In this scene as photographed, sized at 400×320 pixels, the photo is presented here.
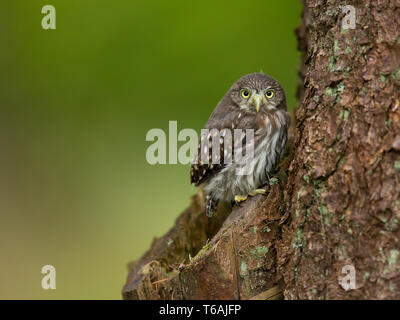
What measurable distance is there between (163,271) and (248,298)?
957 millimetres

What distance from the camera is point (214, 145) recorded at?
13.8ft

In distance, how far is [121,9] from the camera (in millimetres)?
6484

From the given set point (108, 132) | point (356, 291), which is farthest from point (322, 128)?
point (108, 132)

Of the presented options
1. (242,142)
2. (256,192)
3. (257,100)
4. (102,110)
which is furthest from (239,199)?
(102,110)

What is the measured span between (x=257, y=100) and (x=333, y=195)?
1605mm

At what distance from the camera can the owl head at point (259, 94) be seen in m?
4.34

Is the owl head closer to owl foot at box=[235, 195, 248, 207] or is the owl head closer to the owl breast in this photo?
the owl breast

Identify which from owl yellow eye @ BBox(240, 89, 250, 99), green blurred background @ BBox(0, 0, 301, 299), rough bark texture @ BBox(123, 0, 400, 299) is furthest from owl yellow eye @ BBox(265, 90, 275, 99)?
green blurred background @ BBox(0, 0, 301, 299)

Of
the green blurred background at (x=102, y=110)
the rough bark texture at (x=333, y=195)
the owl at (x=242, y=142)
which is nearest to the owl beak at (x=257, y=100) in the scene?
the owl at (x=242, y=142)

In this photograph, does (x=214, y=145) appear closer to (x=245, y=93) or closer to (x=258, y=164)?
(x=258, y=164)

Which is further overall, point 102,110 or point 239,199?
point 102,110

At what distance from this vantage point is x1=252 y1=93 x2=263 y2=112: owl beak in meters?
4.28

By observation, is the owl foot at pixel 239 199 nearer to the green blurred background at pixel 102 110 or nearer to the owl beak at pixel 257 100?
the owl beak at pixel 257 100

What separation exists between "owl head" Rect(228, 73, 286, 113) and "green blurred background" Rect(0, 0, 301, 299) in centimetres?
191
